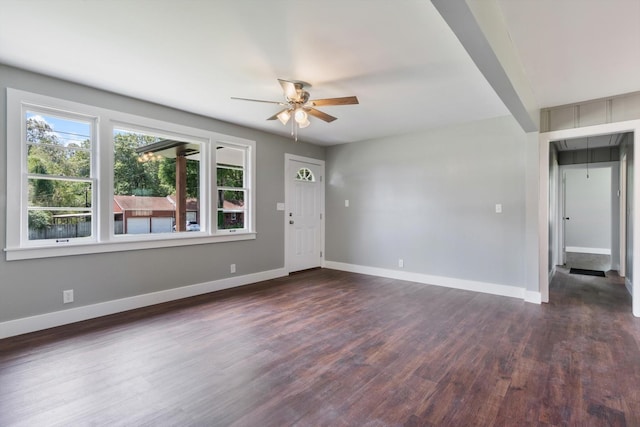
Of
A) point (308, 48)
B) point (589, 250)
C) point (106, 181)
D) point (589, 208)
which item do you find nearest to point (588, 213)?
point (589, 208)

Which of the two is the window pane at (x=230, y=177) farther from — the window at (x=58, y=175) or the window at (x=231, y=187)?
the window at (x=58, y=175)

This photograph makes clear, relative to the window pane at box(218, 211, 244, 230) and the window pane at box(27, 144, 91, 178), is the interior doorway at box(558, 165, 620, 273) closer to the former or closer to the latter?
the window pane at box(218, 211, 244, 230)

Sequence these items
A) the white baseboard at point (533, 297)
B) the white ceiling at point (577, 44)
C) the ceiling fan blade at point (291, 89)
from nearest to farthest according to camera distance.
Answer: the white ceiling at point (577, 44)
the ceiling fan blade at point (291, 89)
the white baseboard at point (533, 297)

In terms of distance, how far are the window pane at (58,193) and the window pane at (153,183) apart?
29 cm

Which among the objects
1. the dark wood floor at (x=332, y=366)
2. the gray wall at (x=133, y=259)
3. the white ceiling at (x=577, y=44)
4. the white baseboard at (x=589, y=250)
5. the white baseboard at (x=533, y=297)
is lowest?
the dark wood floor at (x=332, y=366)

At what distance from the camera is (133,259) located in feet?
12.0

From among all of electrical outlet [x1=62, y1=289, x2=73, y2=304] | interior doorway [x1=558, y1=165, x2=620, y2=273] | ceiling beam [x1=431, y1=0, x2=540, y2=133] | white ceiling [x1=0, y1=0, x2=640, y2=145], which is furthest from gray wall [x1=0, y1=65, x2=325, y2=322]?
interior doorway [x1=558, y1=165, x2=620, y2=273]

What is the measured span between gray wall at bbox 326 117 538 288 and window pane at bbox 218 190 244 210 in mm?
1997

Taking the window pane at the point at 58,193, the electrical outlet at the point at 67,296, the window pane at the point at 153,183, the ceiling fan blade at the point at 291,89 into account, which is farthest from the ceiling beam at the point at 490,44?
the electrical outlet at the point at 67,296

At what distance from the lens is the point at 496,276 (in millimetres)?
4336

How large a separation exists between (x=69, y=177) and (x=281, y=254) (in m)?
3.17

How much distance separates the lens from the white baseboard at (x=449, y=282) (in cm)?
414

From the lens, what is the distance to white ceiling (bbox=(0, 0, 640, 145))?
2.04 metres

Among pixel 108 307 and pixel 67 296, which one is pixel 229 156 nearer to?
pixel 108 307
